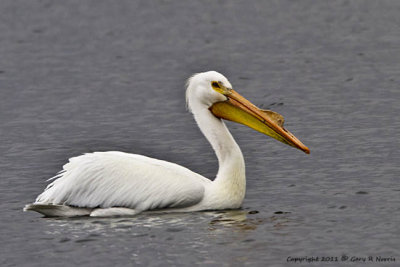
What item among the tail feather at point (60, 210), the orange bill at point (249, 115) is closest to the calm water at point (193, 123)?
the tail feather at point (60, 210)

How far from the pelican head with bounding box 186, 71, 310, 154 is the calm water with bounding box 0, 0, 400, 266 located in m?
0.79

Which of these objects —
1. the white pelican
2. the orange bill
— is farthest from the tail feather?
the orange bill

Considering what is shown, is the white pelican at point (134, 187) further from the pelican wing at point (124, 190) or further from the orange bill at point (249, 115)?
the orange bill at point (249, 115)

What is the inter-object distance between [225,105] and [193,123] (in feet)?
14.4

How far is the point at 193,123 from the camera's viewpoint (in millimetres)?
16109

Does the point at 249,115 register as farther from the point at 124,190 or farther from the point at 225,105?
the point at 124,190

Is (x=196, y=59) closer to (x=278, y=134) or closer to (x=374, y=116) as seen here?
(x=374, y=116)

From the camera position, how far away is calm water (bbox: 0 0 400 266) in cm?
1020

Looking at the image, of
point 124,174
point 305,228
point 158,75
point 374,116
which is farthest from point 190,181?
point 158,75

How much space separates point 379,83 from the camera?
18.1 m

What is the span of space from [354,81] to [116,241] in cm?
917

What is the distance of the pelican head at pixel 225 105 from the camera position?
1163 cm

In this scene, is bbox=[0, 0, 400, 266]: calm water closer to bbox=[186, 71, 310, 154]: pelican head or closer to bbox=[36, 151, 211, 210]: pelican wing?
bbox=[36, 151, 211, 210]: pelican wing

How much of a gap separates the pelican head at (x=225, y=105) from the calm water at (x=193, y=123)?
0.79 m
